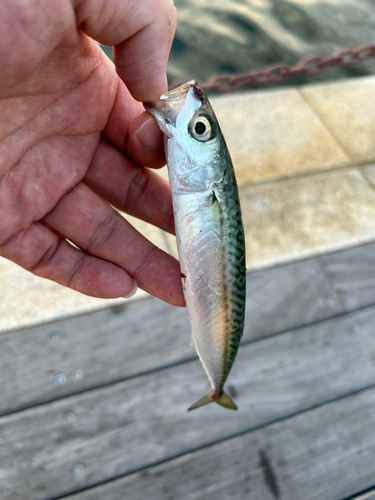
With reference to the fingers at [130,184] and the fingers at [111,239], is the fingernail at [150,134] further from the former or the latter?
the fingers at [111,239]

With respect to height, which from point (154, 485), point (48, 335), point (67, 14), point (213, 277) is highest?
point (67, 14)

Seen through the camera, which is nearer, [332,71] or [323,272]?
[323,272]

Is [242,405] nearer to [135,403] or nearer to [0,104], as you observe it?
[135,403]

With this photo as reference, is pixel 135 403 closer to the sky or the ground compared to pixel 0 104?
closer to the ground

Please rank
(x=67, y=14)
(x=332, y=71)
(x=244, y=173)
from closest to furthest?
(x=67, y=14), (x=244, y=173), (x=332, y=71)

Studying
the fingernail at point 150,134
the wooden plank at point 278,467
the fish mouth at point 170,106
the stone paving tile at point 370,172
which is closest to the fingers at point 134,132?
the fingernail at point 150,134

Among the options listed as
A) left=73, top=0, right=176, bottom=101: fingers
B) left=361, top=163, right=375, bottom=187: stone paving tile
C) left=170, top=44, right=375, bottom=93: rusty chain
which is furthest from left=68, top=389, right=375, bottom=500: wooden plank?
left=170, top=44, right=375, bottom=93: rusty chain

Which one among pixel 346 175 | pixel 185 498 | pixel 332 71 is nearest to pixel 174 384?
pixel 185 498
